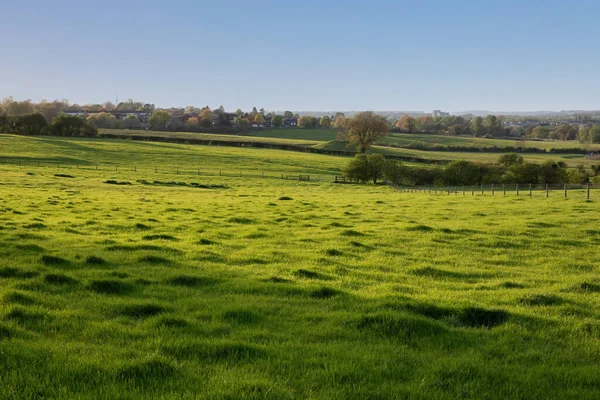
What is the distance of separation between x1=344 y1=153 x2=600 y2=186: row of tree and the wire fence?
18.2 ft

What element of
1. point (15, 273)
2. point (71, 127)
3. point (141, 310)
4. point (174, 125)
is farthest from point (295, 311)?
point (174, 125)

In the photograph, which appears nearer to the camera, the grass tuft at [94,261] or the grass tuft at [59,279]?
the grass tuft at [59,279]

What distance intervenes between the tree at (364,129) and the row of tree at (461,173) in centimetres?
3666

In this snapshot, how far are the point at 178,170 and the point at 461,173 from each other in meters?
43.2

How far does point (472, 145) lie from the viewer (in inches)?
6014

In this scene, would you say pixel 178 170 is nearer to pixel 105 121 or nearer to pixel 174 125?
pixel 105 121

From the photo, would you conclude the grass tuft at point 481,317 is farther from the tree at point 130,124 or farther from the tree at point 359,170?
the tree at point 130,124

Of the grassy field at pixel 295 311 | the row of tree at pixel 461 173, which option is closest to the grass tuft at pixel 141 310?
the grassy field at pixel 295 311

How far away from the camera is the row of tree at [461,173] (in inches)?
3002

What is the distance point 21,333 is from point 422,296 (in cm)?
749

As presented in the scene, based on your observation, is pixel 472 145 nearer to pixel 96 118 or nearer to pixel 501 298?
pixel 96 118

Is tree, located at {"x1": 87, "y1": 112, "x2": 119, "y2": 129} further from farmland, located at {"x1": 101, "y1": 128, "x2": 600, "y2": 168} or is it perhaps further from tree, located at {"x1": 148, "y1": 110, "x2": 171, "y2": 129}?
farmland, located at {"x1": 101, "y1": 128, "x2": 600, "y2": 168}

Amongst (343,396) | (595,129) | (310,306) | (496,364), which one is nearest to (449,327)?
(496,364)

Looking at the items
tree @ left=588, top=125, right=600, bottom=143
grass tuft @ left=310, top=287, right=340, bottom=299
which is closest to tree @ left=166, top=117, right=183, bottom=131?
tree @ left=588, top=125, right=600, bottom=143
